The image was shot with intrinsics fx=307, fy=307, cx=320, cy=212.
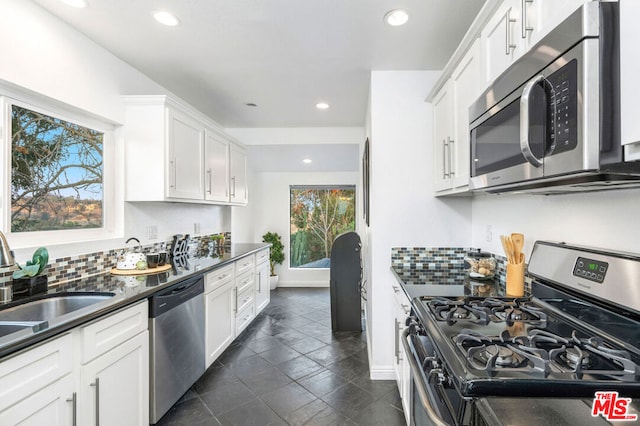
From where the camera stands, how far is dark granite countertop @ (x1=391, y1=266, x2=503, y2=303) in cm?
170

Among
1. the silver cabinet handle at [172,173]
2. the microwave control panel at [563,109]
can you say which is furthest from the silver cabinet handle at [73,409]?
the microwave control panel at [563,109]

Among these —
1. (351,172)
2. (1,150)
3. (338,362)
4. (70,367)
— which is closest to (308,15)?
(1,150)

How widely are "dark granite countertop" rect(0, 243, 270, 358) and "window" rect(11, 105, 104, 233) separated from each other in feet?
1.41

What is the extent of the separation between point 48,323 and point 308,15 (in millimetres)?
2004

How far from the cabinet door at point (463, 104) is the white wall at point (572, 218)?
Answer: 37 cm

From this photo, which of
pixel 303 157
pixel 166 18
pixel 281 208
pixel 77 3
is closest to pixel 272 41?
pixel 166 18

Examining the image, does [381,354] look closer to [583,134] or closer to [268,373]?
[268,373]

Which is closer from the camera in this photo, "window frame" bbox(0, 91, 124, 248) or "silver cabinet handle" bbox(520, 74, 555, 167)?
"silver cabinet handle" bbox(520, 74, 555, 167)

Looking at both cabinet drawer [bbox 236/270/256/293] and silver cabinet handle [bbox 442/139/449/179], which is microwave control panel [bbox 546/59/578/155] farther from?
cabinet drawer [bbox 236/270/256/293]

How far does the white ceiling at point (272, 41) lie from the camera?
1.76 meters

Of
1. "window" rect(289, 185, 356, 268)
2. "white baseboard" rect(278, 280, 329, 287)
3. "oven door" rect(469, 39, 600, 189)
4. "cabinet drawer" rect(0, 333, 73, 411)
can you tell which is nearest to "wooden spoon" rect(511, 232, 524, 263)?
"oven door" rect(469, 39, 600, 189)

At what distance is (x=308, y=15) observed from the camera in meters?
1.82

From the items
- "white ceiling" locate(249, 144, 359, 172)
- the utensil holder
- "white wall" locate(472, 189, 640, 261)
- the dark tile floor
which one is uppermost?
"white ceiling" locate(249, 144, 359, 172)

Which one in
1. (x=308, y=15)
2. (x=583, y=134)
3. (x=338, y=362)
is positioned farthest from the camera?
(x=338, y=362)
